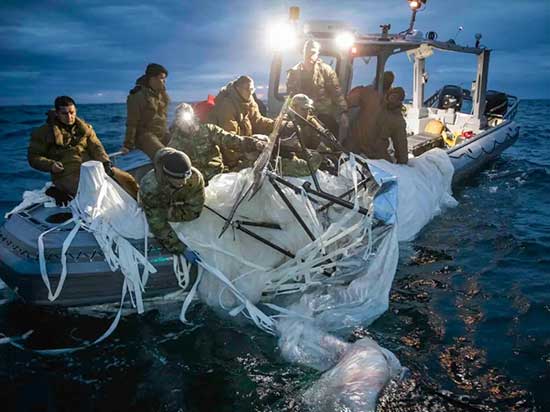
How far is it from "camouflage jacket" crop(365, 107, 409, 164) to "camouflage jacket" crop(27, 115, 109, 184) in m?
4.37

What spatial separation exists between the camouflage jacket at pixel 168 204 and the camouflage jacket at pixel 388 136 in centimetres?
396

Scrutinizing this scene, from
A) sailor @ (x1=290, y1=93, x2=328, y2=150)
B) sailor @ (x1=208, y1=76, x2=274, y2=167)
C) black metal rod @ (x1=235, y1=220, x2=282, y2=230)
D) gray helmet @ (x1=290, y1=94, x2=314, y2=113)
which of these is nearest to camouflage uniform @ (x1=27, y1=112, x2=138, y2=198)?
sailor @ (x1=208, y1=76, x2=274, y2=167)

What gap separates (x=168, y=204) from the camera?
465 centimetres

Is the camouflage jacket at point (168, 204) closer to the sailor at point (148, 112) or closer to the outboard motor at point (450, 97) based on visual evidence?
the sailor at point (148, 112)

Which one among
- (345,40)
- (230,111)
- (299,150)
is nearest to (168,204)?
(230,111)

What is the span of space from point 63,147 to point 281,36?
4.84 metres

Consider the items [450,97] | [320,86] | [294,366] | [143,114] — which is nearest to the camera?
[294,366]

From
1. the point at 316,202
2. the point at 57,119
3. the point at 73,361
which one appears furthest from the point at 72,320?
the point at 316,202

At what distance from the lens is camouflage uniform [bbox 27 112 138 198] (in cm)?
521

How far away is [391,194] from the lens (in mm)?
5156

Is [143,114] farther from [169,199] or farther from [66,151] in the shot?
[169,199]

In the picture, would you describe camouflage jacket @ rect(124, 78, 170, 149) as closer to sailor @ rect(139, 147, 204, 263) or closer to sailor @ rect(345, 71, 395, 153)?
sailor @ rect(139, 147, 204, 263)

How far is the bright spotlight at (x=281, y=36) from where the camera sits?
8.44m

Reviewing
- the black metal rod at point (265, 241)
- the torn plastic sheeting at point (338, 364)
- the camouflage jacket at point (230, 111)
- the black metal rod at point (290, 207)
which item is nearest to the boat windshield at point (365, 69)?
the camouflage jacket at point (230, 111)
